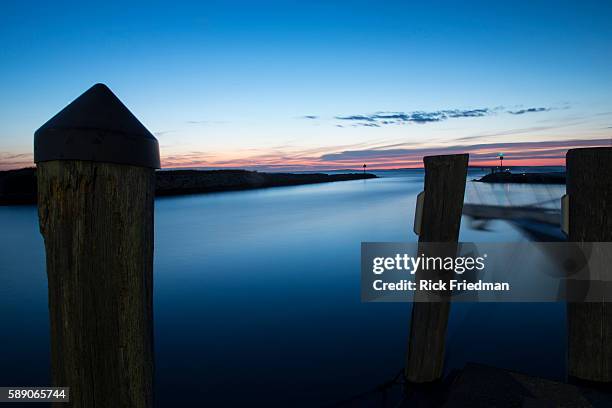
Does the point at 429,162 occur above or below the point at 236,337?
above

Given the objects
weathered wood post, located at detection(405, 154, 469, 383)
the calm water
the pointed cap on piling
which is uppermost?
the pointed cap on piling

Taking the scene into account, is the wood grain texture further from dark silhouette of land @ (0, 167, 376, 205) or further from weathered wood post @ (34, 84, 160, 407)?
dark silhouette of land @ (0, 167, 376, 205)

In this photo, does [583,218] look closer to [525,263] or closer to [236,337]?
[236,337]

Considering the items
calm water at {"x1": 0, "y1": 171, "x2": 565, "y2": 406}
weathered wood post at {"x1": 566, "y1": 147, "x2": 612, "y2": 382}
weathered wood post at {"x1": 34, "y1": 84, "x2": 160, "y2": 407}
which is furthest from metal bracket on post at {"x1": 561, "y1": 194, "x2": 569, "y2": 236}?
weathered wood post at {"x1": 34, "y1": 84, "x2": 160, "y2": 407}

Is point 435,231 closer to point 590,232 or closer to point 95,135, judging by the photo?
point 590,232

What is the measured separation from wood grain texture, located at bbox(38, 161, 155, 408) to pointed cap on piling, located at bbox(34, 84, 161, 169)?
0.11 feet

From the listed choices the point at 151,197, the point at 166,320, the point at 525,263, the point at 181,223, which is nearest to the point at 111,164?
the point at 151,197

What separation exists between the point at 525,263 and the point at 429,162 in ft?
22.2

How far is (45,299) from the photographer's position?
7.30 m

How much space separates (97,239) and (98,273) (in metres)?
0.13

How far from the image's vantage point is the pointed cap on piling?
132cm

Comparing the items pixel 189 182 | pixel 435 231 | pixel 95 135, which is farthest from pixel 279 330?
pixel 189 182

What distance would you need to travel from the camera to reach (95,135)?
4.36 ft

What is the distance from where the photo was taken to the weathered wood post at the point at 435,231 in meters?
2.85
